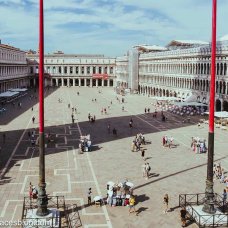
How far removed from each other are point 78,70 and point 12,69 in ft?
179

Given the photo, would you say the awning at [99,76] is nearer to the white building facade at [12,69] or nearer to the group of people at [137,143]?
the white building facade at [12,69]

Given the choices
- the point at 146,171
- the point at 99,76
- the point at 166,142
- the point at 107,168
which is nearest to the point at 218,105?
the point at 166,142

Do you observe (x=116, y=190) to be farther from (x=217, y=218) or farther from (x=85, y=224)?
(x=217, y=218)

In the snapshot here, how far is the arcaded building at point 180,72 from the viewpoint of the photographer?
70625 mm

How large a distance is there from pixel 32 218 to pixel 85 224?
2884 mm

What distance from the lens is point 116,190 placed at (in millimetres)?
25000

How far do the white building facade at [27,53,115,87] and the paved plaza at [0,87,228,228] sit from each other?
4495 inches

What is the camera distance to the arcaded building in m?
70.6

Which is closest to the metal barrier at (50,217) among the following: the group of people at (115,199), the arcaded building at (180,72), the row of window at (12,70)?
the group of people at (115,199)

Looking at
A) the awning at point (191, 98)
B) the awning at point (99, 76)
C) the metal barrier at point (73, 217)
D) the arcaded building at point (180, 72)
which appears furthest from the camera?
the awning at point (99, 76)

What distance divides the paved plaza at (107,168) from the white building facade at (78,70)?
114m

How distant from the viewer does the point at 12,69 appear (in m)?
119

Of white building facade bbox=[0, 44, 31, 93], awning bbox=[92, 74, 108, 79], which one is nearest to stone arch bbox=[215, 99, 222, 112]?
white building facade bbox=[0, 44, 31, 93]

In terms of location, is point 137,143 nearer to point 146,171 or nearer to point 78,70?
point 146,171
